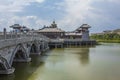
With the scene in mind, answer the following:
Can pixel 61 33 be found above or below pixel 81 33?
above

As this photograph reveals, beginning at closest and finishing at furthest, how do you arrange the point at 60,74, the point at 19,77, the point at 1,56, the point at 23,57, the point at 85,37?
the point at 1,56
the point at 19,77
the point at 60,74
the point at 23,57
the point at 85,37

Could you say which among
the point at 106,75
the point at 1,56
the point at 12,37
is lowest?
the point at 106,75

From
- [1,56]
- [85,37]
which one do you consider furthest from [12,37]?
[85,37]

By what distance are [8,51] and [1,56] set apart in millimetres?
2496

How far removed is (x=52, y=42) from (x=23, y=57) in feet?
139

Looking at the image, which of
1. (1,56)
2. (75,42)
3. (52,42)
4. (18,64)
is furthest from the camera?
(75,42)

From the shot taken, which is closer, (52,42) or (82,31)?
(52,42)

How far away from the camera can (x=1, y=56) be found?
22234 millimetres

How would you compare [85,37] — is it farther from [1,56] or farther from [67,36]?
[1,56]

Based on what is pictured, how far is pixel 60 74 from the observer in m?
25.9

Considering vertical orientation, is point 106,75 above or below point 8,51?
below

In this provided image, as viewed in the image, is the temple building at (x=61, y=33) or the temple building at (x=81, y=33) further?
the temple building at (x=81, y=33)

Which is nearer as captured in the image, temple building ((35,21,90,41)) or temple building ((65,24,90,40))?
temple building ((35,21,90,41))

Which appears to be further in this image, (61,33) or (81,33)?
(81,33)
